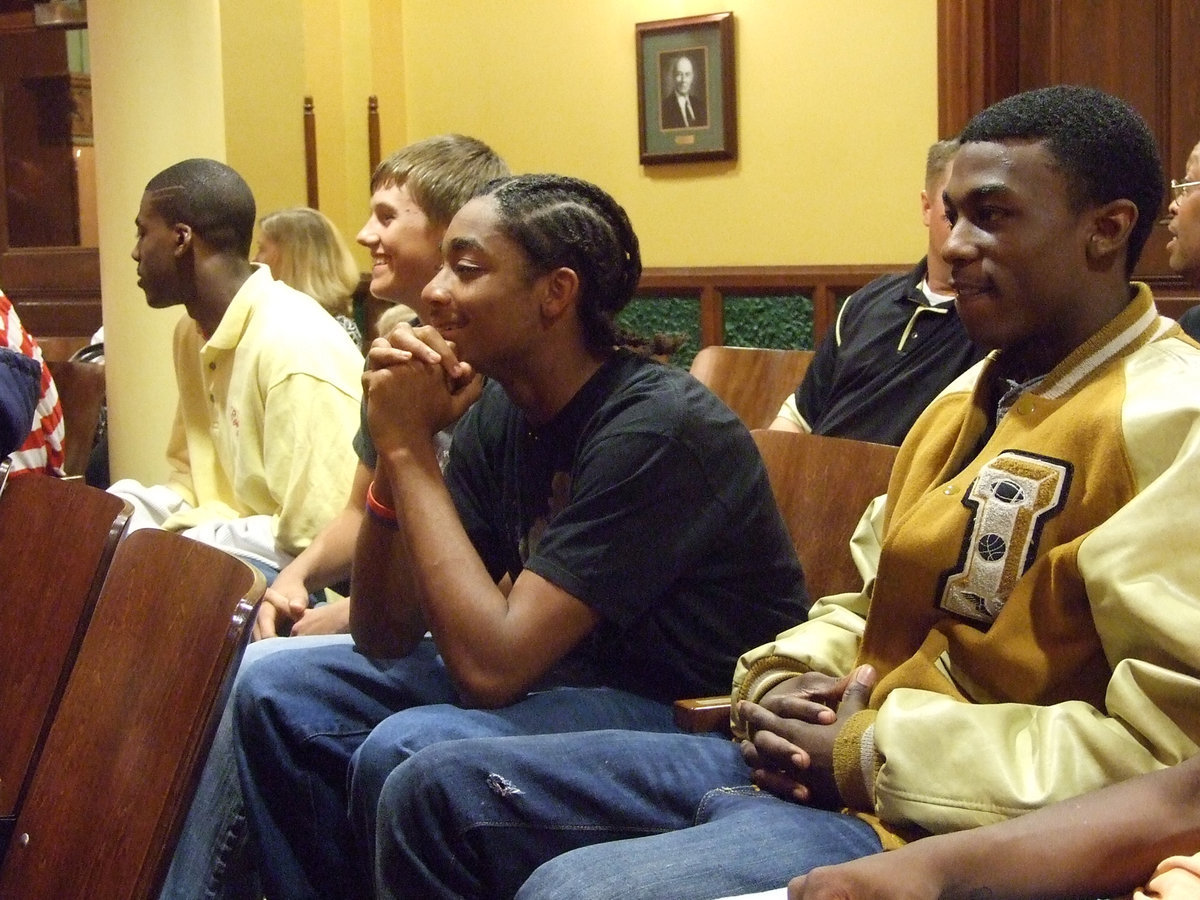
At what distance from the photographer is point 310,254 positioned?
444cm

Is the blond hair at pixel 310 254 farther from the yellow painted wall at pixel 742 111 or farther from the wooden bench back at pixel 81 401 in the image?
the yellow painted wall at pixel 742 111

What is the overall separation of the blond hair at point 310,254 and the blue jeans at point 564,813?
9.83 ft

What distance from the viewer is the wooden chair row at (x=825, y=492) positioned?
2.11m

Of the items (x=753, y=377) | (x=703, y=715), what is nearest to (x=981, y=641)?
(x=703, y=715)

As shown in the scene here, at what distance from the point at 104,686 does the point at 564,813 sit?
51 cm

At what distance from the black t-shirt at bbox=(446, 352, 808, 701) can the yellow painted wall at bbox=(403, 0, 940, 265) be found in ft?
10.0

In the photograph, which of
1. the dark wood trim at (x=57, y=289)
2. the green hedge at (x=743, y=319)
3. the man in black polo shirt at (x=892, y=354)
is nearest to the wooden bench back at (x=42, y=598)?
the man in black polo shirt at (x=892, y=354)

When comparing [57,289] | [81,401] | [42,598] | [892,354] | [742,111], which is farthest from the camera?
[57,289]

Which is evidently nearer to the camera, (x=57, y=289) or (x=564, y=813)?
(x=564, y=813)

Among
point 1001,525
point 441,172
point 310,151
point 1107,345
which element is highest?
point 310,151

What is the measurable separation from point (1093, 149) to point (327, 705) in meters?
1.14

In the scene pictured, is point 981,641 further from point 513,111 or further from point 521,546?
point 513,111

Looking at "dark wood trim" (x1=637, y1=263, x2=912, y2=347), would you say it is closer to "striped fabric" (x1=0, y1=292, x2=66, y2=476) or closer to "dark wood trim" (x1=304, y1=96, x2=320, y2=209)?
"dark wood trim" (x1=304, y1=96, x2=320, y2=209)

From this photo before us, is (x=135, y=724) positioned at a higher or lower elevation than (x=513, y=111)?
lower
